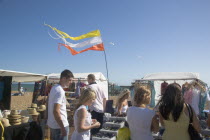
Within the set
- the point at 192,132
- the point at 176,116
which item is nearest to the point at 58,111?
the point at 176,116

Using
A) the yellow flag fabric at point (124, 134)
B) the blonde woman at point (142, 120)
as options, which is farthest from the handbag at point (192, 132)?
the yellow flag fabric at point (124, 134)

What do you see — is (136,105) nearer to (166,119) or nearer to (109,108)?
(166,119)

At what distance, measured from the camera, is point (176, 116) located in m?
2.26

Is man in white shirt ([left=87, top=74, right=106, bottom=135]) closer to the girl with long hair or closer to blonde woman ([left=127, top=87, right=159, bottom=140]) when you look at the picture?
blonde woman ([left=127, top=87, right=159, bottom=140])

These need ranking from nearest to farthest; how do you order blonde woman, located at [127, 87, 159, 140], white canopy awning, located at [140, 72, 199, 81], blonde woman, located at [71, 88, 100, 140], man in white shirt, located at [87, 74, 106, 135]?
1. blonde woman, located at [127, 87, 159, 140]
2. blonde woman, located at [71, 88, 100, 140]
3. man in white shirt, located at [87, 74, 106, 135]
4. white canopy awning, located at [140, 72, 199, 81]

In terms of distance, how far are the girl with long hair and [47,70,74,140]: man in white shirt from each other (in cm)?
141

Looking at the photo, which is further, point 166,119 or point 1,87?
point 1,87

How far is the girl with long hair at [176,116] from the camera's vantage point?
2260 mm

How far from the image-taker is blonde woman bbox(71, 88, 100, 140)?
7.85 ft

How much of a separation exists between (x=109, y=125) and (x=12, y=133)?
1.99m

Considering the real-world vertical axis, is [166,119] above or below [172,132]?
above

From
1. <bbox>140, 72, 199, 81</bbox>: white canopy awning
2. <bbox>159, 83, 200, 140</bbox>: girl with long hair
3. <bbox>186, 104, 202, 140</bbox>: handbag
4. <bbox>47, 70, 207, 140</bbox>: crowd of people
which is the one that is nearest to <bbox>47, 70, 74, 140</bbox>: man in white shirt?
<bbox>47, 70, 207, 140</bbox>: crowd of people

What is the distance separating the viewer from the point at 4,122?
3.58 m

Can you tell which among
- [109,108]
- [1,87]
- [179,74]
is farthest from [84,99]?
[179,74]
